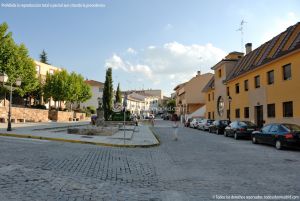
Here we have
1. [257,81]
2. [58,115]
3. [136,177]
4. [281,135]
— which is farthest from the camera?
[58,115]

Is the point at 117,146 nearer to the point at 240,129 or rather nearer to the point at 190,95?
the point at 240,129

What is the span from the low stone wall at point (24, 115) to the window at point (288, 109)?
2767cm

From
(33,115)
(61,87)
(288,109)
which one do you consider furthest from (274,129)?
(61,87)

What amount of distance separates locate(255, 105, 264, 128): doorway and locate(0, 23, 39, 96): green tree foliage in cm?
2596

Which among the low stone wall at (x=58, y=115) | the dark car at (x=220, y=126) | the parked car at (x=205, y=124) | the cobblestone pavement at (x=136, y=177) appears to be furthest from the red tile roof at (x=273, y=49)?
the low stone wall at (x=58, y=115)

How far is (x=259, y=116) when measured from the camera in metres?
28.6

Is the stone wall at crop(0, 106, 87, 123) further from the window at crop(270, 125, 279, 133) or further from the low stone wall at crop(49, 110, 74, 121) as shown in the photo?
the window at crop(270, 125, 279, 133)

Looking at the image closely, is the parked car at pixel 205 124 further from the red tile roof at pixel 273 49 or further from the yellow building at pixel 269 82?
the red tile roof at pixel 273 49

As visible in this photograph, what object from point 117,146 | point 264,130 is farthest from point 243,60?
point 117,146

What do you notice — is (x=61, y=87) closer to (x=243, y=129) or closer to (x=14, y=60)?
(x=14, y=60)

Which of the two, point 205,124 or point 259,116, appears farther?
point 205,124

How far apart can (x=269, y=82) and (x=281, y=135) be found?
→ 1199cm

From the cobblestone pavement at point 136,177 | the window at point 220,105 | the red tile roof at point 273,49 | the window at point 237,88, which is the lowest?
the cobblestone pavement at point 136,177

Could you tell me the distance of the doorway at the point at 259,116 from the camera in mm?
27992
